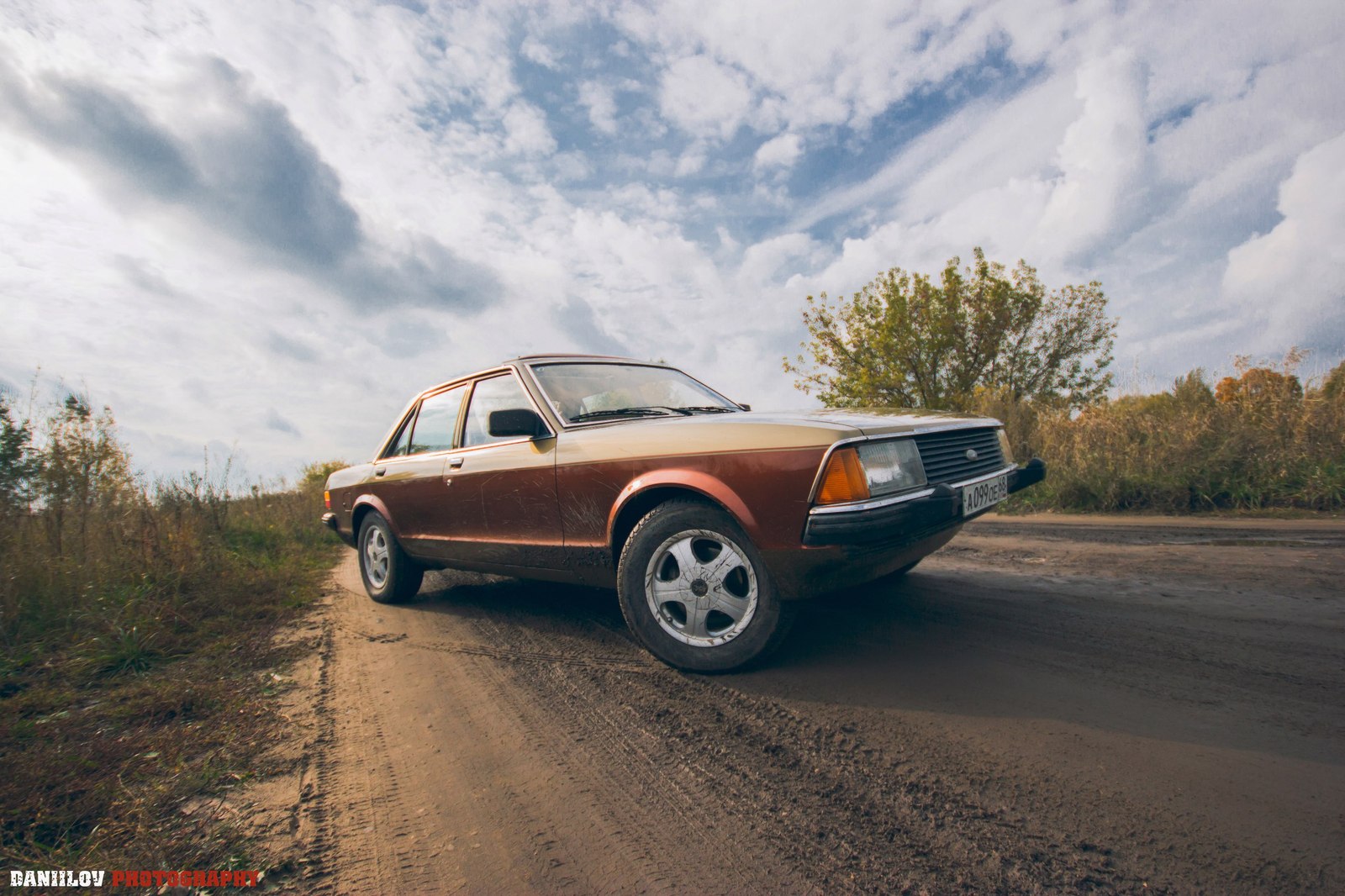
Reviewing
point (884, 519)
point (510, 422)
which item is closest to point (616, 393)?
point (510, 422)

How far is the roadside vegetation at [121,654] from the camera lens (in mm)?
1810

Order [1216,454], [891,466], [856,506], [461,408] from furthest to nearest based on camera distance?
[1216,454] → [461,408] → [891,466] → [856,506]

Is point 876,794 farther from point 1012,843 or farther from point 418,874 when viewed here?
point 418,874

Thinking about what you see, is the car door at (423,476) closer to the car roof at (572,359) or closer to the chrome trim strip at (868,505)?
the car roof at (572,359)

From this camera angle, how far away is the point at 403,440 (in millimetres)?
4957

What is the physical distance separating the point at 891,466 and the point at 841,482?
0.94 ft

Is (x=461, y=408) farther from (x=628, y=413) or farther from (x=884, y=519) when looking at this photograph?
(x=884, y=519)

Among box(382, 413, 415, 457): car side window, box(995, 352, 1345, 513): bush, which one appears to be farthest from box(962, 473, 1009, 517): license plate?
box(995, 352, 1345, 513): bush

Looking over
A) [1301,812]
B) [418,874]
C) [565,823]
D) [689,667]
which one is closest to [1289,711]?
[1301,812]

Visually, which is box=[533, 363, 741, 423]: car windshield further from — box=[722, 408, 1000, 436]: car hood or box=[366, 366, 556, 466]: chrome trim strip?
box=[722, 408, 1000, 436]: car hood

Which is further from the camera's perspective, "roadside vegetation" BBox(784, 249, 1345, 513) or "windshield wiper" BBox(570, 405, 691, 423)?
"roadside vegetation" BBox(784, 249, 1345, 513)

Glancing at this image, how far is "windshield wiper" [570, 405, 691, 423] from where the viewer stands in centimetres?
346

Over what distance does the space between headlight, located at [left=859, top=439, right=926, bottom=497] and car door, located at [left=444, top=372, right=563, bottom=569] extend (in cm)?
163

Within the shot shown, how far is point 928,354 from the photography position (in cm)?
2575
